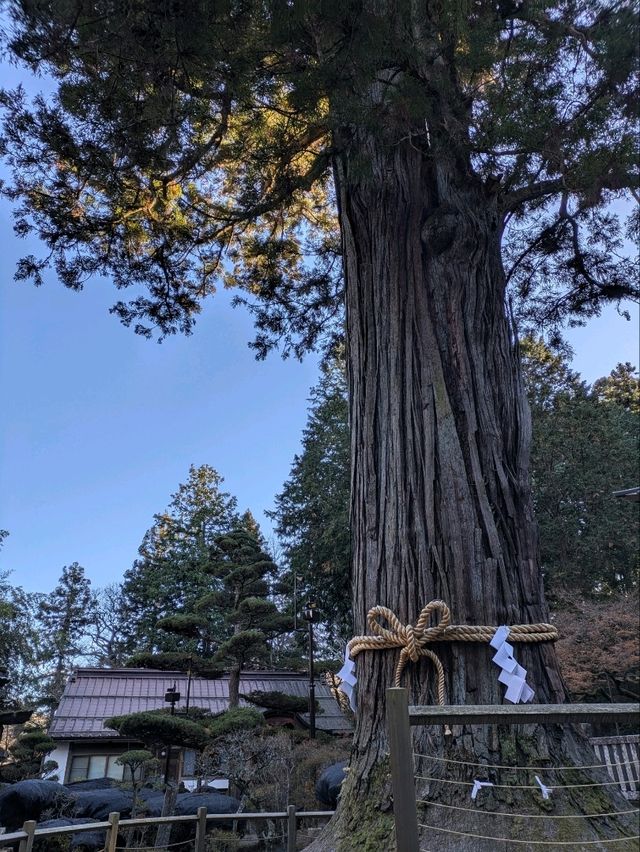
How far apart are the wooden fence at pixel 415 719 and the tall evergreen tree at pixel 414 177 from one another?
1.86 ft

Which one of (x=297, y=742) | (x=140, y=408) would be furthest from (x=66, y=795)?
(x=140, y=408)

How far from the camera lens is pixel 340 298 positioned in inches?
207

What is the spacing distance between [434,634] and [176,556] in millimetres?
19169

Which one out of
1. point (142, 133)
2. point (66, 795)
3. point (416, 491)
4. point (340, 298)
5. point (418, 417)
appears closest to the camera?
point (416, 491)

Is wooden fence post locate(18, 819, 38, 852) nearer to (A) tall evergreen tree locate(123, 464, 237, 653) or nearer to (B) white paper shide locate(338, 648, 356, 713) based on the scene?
(B) white paper shide locate(338, 648, 356, 713)

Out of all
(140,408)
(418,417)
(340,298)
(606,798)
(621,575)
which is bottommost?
(606,798)

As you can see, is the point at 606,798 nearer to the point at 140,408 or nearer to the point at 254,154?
the point at 254,154

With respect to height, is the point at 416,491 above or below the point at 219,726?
above

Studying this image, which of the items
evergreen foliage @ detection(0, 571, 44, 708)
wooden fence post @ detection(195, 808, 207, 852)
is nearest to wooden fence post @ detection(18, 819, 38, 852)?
wooden fence post @ detection(195, 808, 207, 852)

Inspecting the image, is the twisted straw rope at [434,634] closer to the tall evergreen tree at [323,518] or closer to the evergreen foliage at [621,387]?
the tall evergreen tree at [323,518]

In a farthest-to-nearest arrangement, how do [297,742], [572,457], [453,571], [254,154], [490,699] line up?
[572,457]
[297,742]
[254,154]
[453,571]
[490,699]

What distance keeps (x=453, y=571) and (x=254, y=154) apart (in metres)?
2.96

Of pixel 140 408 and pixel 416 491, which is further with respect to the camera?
pixel 140 408

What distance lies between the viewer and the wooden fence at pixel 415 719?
96 centimetres
